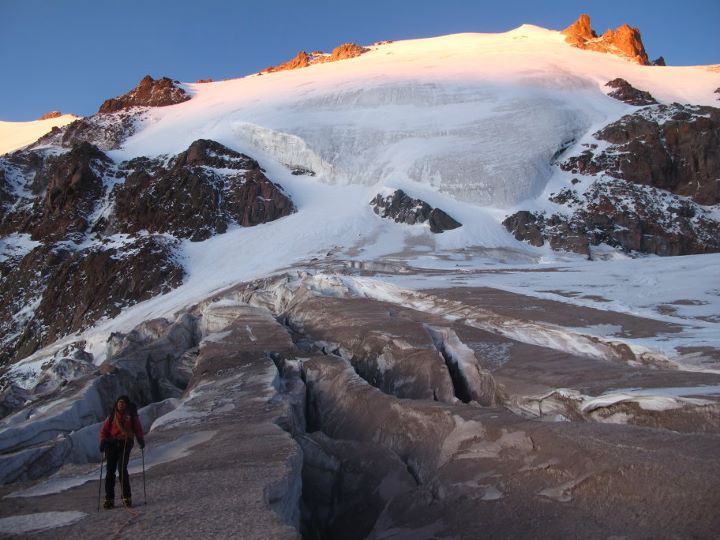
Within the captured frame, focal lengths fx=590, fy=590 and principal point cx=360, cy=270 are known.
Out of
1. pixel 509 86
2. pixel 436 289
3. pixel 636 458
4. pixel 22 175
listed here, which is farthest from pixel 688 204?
pixel 22 175

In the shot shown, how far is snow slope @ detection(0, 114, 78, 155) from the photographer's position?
100562mm

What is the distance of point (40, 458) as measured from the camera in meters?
11.3

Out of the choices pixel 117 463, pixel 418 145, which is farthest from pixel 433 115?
pixel 117 463

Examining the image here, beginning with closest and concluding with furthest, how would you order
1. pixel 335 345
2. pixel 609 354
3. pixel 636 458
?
pixel 636 458, pixel 609 354, pixel 335 345

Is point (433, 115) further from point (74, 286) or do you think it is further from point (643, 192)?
point (74, 286)

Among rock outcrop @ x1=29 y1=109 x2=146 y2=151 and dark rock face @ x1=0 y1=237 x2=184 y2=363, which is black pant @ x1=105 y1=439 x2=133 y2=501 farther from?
rock outcrop @ x1=29 y1=109 x2=146 y2=151

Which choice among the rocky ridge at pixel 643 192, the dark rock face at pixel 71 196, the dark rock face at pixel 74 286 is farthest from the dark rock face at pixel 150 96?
the rocky ridge at pixel 643 192

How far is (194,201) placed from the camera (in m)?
49.1

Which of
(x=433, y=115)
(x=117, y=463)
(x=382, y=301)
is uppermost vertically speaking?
(x=433, y=115)

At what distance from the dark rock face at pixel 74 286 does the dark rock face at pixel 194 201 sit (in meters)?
3.98

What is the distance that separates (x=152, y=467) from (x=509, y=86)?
67.5 metres

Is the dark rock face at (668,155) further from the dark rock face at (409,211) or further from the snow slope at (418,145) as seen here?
the dark rock face at (409,211)

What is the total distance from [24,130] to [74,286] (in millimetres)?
87539

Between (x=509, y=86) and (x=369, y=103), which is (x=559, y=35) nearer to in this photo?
(x=509, y=86)
